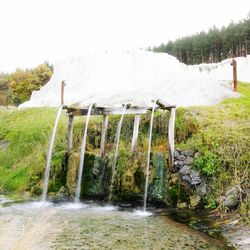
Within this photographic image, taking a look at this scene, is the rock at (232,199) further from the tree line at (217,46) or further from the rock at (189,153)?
the tree line at (217,46)

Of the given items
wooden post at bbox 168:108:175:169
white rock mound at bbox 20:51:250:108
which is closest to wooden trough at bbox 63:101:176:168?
wooden post at bbox 168:108:175:169

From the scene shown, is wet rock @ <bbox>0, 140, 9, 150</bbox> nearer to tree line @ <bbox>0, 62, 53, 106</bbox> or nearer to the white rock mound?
the white rock mound

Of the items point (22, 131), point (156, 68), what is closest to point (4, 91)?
point (156, 68)

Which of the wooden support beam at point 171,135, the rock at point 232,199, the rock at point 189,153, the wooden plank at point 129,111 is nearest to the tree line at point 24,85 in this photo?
the wooden plank at point 129,111

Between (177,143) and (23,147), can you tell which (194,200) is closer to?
(177,143)

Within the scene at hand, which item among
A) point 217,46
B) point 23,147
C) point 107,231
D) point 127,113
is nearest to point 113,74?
point 23,147

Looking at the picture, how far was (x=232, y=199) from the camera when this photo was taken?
11.7 meters

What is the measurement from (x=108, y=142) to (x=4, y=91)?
66834 millimetres

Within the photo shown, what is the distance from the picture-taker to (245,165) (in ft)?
40.5

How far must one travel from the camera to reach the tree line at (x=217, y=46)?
221ft

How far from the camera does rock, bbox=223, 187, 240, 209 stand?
11633 mm

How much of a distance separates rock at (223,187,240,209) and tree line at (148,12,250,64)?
57242 millimetres

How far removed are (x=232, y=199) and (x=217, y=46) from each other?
63521 millimetres

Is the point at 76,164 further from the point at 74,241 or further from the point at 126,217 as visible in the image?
the point at 74,241
